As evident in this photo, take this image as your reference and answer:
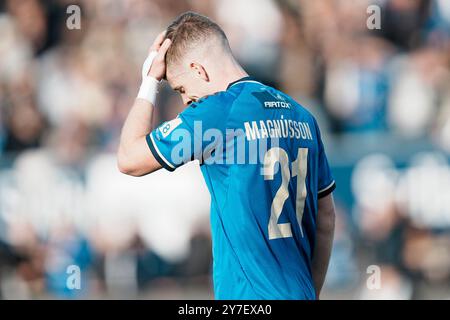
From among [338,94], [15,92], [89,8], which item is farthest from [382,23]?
[15,92]

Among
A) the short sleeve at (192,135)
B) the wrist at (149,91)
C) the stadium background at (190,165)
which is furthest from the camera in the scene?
the stadium background at (190,165)

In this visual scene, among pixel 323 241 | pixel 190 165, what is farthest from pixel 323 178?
pixel 190 165

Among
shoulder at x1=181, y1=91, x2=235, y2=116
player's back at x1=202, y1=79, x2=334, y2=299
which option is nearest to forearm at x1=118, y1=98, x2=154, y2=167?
shoulder at x1=181, y1=91, x2=235, y2=116

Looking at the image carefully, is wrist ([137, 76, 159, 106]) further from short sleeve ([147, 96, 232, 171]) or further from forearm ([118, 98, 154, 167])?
short sleeve ([147, 96, 232, 171])

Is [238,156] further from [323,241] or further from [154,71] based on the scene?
[323,241]

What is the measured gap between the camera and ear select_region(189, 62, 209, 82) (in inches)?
153

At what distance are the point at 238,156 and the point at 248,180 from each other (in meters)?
0.11

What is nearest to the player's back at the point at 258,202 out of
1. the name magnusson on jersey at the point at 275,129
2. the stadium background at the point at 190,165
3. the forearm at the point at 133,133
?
the name magnusson on jersey at the point at 275,129

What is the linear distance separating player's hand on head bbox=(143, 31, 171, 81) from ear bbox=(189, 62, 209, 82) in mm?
160

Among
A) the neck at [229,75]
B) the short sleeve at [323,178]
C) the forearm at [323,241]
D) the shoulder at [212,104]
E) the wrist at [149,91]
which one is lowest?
the forearm at [323,241]

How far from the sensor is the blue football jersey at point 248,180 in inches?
145

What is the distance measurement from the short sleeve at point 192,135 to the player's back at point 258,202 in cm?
5

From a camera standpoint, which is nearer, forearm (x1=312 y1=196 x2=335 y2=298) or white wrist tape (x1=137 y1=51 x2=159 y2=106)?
white wrist tape (x1=137 y1=51 x2=159 y2=106)

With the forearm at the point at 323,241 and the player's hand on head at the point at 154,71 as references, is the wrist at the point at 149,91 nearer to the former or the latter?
the player's hand on head at the point at 154,71
